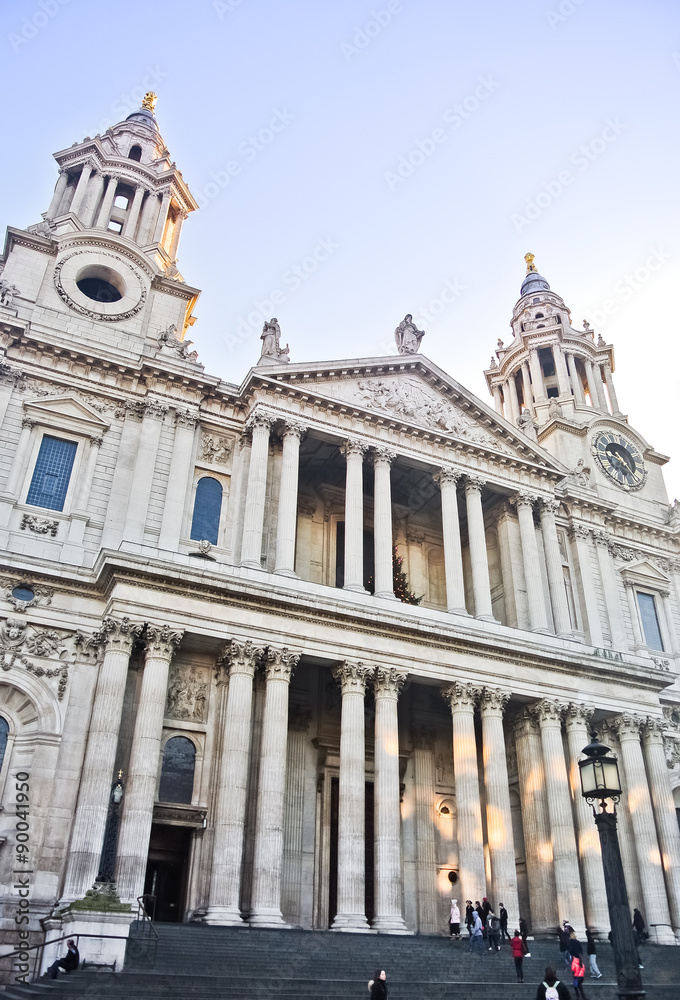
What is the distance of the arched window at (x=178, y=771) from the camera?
23.7m

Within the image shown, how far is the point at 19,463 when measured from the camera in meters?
26.8

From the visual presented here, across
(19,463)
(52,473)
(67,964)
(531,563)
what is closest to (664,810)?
(531,563)

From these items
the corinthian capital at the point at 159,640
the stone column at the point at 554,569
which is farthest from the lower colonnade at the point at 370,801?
the stone column at the point at 554,569

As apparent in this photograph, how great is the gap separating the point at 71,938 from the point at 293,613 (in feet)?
33.9

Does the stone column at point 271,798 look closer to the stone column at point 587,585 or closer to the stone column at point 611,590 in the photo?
the stone column at point 587,585

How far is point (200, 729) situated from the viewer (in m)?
24.7

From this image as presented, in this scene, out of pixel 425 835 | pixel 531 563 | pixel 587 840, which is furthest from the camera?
pixel 531 563

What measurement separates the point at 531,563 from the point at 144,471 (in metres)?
14.9

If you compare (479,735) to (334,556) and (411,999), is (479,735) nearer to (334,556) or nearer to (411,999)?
(334,556)

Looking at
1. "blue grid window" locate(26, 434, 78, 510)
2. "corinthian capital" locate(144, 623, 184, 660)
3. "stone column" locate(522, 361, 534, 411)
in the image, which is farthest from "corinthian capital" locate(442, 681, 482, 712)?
"stone column" locate(522, 361, 534, 411)

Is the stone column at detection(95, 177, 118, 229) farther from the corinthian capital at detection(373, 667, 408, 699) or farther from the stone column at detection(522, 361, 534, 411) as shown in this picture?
the stone column at detection(522, 361, 534, 411)

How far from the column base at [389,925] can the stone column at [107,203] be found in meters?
28.1

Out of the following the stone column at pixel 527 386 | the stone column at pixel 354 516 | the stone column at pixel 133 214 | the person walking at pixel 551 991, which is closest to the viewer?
the person walking at pixel 551 991

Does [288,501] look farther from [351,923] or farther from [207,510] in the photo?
[351,923]
